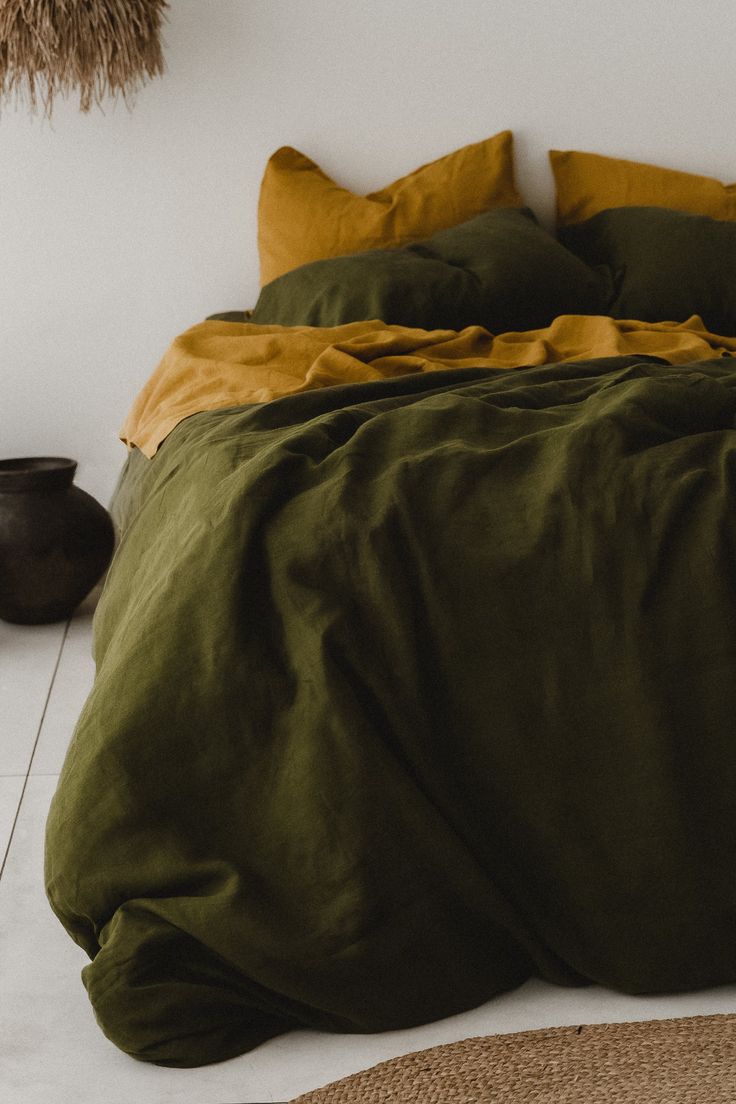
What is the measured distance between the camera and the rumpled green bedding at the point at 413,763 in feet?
4.03

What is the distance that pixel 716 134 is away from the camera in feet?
10.6

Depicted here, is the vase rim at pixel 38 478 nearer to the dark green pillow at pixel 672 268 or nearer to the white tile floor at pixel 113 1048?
the white tile floor at pixel 113 1048

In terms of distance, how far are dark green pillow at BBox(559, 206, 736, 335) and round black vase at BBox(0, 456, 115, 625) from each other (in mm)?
1364

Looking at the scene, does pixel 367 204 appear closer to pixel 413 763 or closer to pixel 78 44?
pixel 78 44

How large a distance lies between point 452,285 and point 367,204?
1.88 ft

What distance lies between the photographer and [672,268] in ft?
9.25

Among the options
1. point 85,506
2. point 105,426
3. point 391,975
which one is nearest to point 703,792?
point 391,975

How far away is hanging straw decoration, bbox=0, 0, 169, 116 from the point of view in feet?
8.54

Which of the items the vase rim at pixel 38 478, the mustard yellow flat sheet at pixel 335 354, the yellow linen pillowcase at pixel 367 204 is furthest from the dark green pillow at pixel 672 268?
the vase rim at pixel 38 478

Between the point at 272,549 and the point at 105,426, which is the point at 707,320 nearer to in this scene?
the point at 105,426

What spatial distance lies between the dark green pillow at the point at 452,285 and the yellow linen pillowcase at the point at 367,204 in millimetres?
191

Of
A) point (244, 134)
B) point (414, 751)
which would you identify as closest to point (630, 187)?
point (244, 134)

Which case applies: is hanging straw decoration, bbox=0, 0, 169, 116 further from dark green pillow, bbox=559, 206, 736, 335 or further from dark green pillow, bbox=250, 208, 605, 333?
dark green pillow, bbox=559, 206, 736, 335

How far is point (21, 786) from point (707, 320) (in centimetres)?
190
